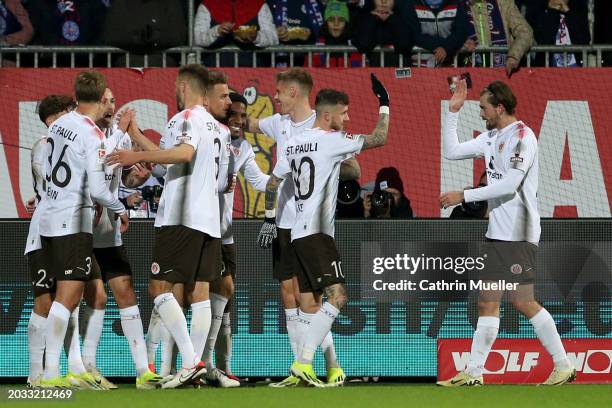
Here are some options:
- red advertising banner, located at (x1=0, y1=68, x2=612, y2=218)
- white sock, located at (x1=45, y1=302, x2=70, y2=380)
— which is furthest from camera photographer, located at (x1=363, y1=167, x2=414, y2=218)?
white sock, located at (x1=45, y1=302, x2=70, y2=380)

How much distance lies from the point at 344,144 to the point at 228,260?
135cm

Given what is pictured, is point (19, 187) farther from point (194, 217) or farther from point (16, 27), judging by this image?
point (194, 217)

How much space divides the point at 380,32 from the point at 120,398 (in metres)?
6.52

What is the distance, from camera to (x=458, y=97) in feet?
34.8

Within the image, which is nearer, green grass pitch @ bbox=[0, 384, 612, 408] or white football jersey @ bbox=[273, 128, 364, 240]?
green grass pitch @ bbox=[0, 384, 612, 408]

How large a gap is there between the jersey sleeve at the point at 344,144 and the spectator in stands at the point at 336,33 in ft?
15.4

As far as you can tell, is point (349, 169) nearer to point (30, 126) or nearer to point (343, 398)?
point (343, 398)

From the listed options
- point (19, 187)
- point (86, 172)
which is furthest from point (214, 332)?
point (19, 187)

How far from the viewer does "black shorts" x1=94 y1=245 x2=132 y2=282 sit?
997cm

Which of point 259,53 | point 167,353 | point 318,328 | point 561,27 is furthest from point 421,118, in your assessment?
point 167,353

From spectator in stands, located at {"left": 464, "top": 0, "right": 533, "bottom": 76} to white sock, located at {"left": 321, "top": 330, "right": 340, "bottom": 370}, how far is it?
494 cm

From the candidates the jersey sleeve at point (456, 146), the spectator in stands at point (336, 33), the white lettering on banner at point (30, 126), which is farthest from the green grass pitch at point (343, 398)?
the spectator in stands at point (336, 33)

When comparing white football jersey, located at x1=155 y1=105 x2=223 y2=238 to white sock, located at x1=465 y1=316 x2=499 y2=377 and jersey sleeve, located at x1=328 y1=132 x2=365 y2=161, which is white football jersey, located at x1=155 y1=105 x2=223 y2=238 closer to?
jersey sleeve, located at x1=328 y1=132 x2=365 y2=161

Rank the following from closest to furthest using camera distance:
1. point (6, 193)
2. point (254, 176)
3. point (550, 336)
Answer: point (550, 336) < point (254, 176) < point (6, 193)
